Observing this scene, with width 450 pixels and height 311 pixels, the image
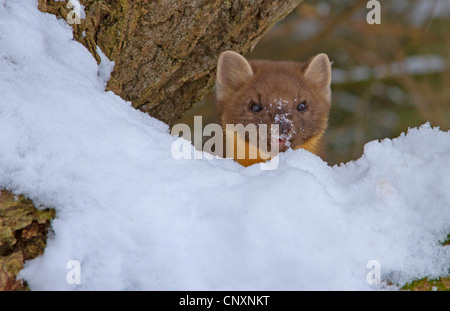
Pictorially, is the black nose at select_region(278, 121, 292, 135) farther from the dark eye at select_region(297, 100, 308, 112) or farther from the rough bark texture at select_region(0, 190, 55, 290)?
the rough bark texture at select_region(0, 190, 55, 290)

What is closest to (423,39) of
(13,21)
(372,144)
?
(372,144)

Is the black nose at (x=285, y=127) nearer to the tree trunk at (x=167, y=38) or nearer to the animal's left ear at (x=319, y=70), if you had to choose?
the tree trunk at (x=167, y=38)

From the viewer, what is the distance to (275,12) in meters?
3.44

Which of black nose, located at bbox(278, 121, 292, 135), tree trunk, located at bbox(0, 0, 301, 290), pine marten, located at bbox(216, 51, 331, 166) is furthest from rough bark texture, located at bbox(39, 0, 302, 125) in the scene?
black nose, located at bbox(278, 121, 292, 135)

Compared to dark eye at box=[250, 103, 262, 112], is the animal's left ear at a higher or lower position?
higher

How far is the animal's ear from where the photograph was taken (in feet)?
13.1

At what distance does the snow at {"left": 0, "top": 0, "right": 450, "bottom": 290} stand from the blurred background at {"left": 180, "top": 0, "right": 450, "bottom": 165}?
399 cm

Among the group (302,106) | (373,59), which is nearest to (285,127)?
(302,106)

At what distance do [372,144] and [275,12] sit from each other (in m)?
1.75

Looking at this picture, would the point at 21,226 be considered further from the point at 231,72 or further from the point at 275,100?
the point at 231,72

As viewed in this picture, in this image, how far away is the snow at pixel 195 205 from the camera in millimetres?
1576

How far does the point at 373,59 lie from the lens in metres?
6.68

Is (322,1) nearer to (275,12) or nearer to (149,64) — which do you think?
(275,12)

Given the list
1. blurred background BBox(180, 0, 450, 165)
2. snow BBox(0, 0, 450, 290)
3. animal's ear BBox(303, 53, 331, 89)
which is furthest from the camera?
blurred background BBox(180, 0, 450, 165)
